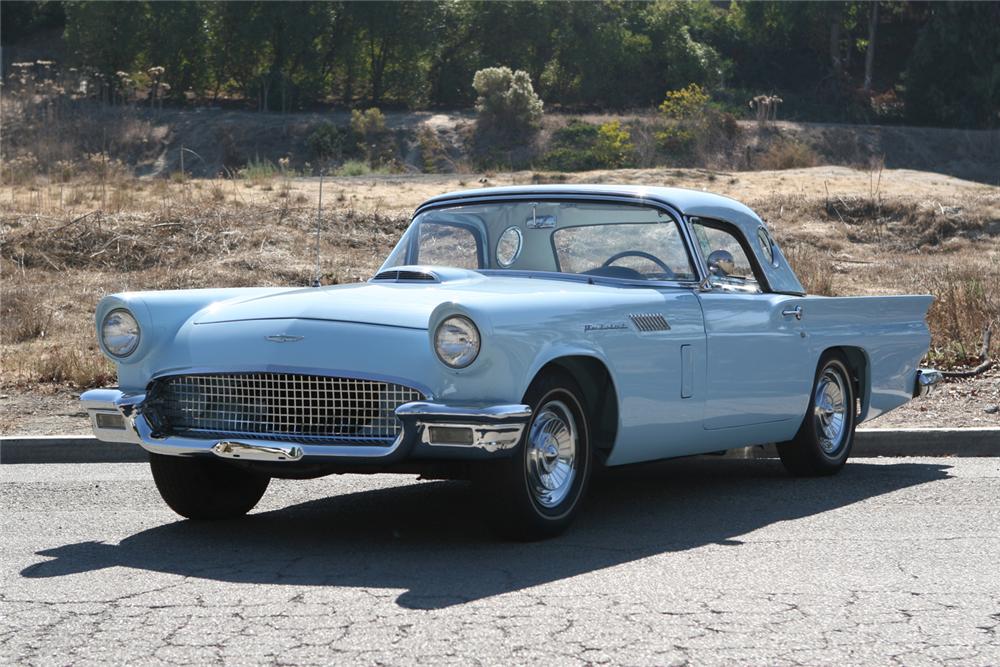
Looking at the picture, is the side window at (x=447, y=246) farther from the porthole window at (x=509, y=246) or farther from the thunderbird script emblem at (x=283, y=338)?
the thunderbird script emblem at (x=283, y=338)

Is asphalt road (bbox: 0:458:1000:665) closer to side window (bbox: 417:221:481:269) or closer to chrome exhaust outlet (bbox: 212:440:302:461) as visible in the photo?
chrome exhaust outlet (bbox: 212:440:302:461)

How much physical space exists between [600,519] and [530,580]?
149cm

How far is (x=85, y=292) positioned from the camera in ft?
58.6

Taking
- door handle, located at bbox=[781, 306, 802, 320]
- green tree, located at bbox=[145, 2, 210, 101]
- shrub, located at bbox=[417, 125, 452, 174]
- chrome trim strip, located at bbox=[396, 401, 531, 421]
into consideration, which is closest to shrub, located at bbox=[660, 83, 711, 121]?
shrub, located at bbox=[417, 125, 452, 174]

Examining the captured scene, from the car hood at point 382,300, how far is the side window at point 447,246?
60 cm

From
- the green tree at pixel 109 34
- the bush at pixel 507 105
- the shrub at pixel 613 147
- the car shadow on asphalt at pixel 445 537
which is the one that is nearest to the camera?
the car shadow on asphalt at pixel 445 537

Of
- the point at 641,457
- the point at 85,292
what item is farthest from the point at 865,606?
the point at 85,292

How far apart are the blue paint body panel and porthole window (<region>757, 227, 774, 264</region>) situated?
52 millimetres

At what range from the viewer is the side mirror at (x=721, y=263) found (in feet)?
25.8

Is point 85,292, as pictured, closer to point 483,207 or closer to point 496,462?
point 483,207

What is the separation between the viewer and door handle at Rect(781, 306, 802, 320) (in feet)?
26.2

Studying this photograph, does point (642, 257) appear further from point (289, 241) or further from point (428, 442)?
point (289, 241)

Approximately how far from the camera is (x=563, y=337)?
6.30 meters

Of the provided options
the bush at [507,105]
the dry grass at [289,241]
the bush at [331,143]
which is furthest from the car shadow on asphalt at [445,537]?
the bush at [507,105]
